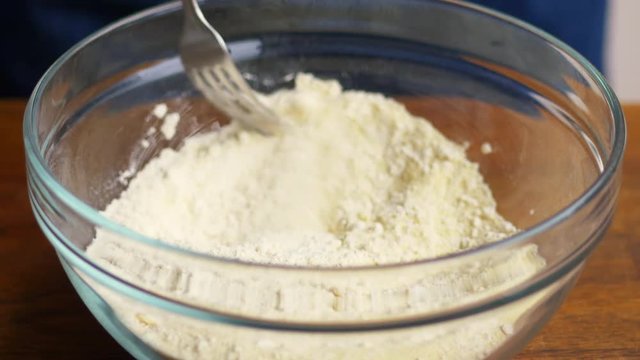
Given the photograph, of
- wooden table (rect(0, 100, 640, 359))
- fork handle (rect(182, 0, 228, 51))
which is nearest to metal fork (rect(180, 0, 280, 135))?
fork handle (rect(182, 0, 228, 51))

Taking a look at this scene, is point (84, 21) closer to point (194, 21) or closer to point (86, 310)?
point (194, 21)

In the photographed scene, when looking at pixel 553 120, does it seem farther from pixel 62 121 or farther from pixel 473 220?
pixel 62 121

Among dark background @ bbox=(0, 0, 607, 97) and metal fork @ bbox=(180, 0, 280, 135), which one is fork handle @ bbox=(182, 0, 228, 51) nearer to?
metal fork @ bbox=(180, 0, 280, 135)

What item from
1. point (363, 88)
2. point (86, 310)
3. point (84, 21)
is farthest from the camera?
point (84, 21)

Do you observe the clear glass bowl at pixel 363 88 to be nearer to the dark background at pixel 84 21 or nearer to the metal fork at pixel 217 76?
the metal fork at pixel 217 76

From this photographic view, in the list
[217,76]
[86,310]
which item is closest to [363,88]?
[217,76]

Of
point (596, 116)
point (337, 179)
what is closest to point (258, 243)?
point (337, 179)

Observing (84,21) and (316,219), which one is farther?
(84,21)
